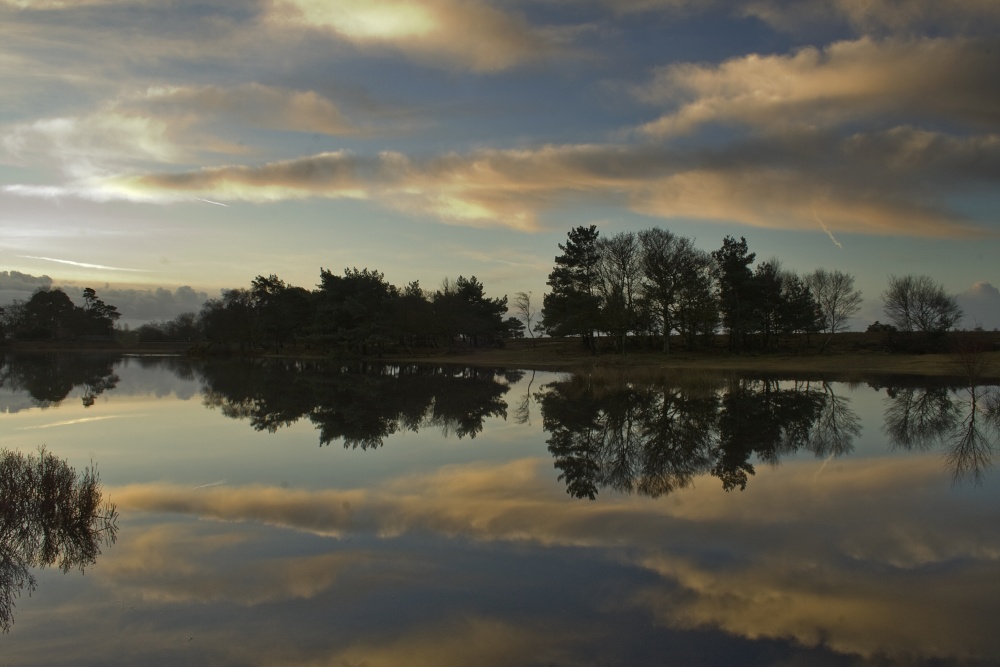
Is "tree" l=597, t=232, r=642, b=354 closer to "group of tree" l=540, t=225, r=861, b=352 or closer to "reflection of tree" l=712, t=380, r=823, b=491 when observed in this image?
"group of tree" l=540, t=225, r=861, b=352

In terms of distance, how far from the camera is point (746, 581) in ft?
29.9

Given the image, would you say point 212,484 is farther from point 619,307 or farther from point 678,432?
point 619,307

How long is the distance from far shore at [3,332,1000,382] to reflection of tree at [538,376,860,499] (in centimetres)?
2160

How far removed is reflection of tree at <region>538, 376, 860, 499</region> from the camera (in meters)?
16.7

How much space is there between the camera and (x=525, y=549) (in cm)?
1062

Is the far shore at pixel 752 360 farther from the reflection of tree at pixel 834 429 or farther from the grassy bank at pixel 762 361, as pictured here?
the reflection of tree at pixel 834 429

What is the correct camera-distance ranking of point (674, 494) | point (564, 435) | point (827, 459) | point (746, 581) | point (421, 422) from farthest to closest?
point (421, 422), point (564, 435), point (827, 459), point (674, 494), point (746, 581)

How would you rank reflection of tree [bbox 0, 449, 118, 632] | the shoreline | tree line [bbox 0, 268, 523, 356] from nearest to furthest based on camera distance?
reflection of tree [bbox 0, 449, 118, 632]
the shoreline
tree line [bbox 0, 268, 523, 356]

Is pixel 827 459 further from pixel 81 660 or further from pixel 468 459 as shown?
pixel 81 660

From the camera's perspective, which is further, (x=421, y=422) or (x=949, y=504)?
(x=421, y=422)

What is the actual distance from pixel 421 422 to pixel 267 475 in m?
10.9

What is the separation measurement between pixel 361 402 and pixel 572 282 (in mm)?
49316

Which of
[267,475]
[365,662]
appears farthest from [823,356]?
[365,662]

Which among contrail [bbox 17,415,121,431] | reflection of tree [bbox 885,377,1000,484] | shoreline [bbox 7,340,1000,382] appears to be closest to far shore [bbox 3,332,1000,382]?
shoreline [bbox 7,340,1000,382]
